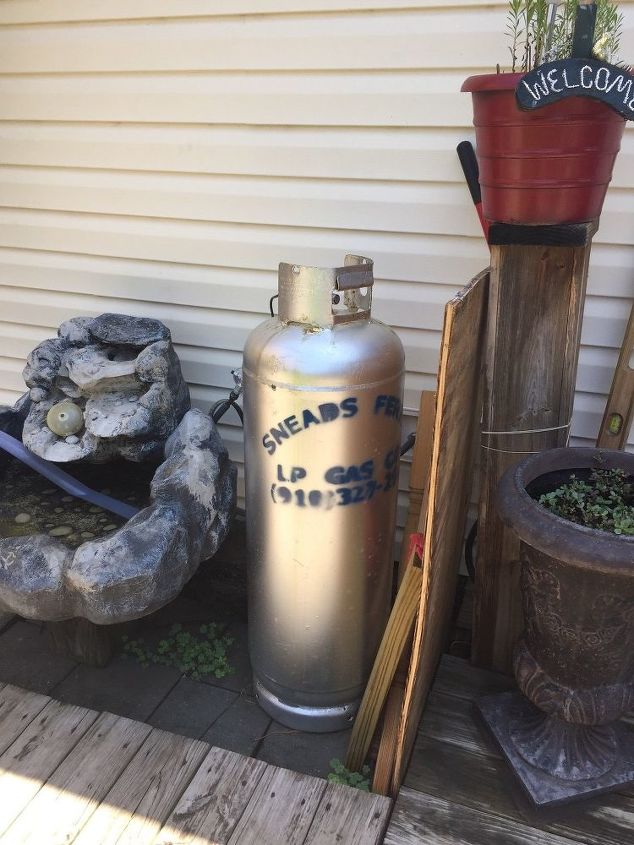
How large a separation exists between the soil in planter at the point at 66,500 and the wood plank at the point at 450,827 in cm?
143

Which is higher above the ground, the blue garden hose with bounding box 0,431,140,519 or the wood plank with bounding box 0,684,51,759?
the blue garden hose with bounding box 0,431,140,519

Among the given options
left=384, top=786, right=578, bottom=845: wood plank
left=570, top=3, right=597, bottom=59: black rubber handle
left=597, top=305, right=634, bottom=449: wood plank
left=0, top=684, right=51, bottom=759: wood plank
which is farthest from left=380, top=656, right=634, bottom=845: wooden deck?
left=570, top=3, right=597, bottom=59: black rubber handle

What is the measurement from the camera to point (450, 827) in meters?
1.95

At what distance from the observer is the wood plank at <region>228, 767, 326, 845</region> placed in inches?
77.8

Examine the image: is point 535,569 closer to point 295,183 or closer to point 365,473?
point 365,473

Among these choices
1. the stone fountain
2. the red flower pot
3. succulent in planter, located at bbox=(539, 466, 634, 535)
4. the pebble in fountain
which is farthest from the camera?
the pebble in fountain

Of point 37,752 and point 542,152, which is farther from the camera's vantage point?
point 37,752

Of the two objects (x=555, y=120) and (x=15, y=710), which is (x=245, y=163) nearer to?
(x=555, y=120)

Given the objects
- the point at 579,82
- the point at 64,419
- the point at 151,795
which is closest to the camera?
the point at 579,82

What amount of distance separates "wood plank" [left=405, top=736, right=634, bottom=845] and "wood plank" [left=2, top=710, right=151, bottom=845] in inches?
38.3

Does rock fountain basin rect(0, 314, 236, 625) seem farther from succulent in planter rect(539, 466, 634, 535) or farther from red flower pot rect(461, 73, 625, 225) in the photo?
red flower pot rect(461, 73, 625, 225)

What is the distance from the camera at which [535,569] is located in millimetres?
1831

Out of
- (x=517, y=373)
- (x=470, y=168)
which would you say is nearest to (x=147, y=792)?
(x=517, y=373)

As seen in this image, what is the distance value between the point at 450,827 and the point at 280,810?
1.70ft
